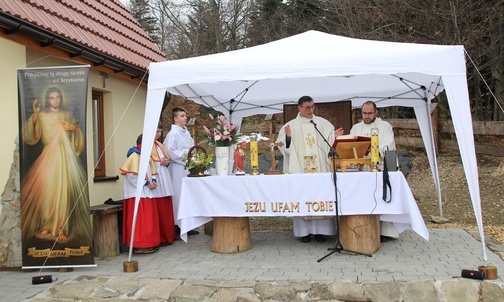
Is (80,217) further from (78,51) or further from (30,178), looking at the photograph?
(78,51)

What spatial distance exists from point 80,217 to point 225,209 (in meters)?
1.76

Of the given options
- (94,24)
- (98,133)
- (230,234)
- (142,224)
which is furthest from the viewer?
(94,24)

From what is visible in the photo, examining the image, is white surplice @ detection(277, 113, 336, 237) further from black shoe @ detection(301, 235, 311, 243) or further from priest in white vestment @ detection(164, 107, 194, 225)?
priest in white vestment @ detection(164, 107, 194, 225)

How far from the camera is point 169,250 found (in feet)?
24.5

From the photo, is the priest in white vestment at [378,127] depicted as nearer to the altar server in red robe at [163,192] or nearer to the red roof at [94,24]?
the altar server in red robe at [163,192]

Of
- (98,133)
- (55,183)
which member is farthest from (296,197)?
(98,133)

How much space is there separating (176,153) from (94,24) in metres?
2.83

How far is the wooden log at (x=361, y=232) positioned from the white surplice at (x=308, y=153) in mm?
774

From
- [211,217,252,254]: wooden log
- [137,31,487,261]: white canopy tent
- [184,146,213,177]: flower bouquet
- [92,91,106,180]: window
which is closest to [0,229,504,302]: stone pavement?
[211,217,252,254]: wooden log

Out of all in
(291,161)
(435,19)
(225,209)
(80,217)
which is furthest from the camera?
(435,19)

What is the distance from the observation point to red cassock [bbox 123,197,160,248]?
7070 millimetres

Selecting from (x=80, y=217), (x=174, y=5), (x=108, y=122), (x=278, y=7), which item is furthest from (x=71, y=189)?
(x=174, y=5)

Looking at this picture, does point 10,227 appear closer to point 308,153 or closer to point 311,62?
point 308,153

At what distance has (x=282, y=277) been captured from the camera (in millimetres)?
5637
